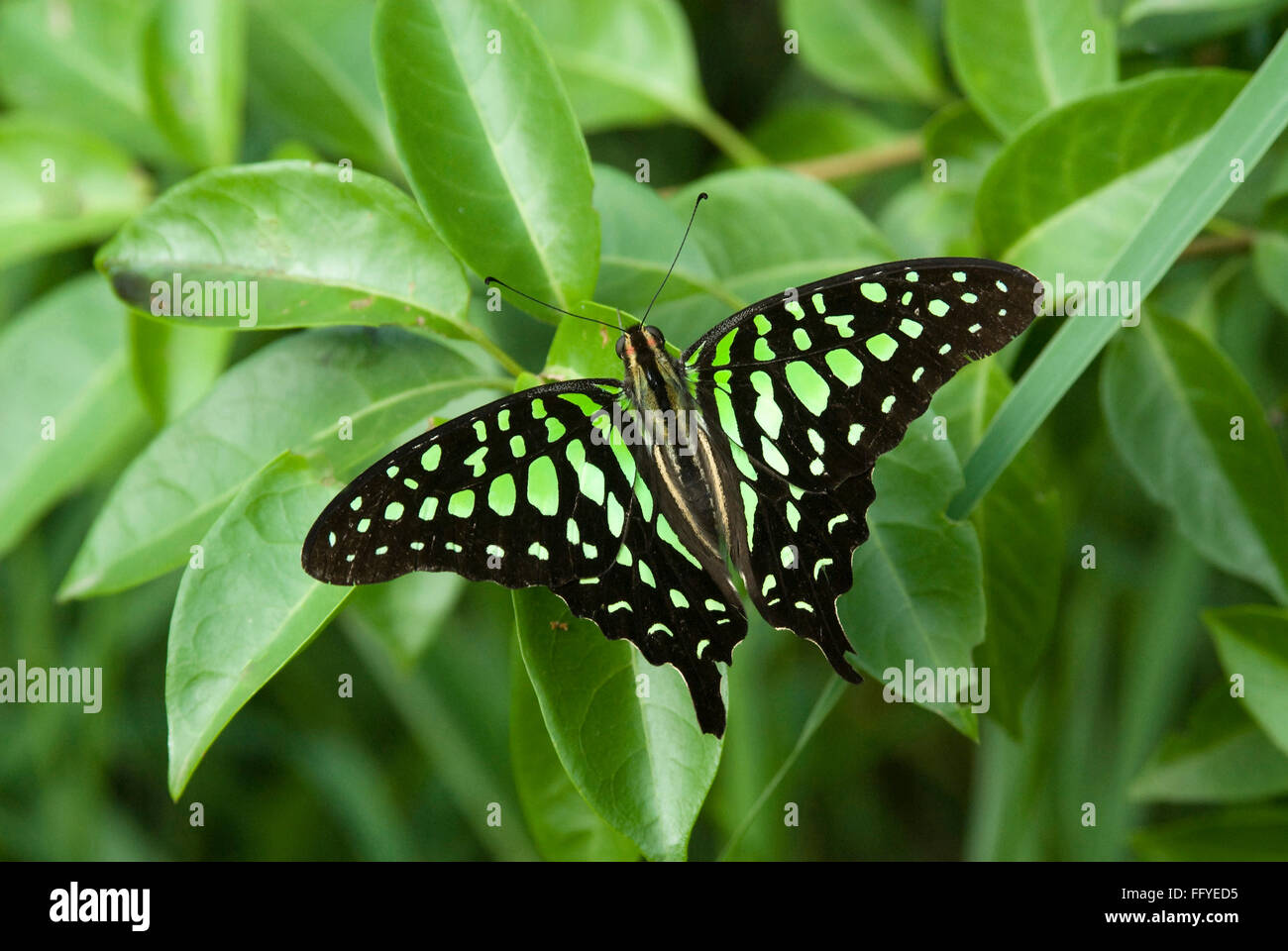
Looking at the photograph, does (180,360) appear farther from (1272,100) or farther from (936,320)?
(1272,100)

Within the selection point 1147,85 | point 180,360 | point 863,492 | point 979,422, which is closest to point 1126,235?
point 1147,85

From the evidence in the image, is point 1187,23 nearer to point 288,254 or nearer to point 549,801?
point 288,254

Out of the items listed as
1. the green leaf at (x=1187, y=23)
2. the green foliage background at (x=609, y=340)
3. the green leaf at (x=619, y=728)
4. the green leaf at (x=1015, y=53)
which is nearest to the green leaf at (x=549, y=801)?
the green foliage background at (x=609, y=340)

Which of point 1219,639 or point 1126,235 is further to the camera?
point 1219,639

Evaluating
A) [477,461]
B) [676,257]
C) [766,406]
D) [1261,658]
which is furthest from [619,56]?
[1261,658]

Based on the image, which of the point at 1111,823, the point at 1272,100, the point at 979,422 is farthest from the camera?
the point at 1111,823

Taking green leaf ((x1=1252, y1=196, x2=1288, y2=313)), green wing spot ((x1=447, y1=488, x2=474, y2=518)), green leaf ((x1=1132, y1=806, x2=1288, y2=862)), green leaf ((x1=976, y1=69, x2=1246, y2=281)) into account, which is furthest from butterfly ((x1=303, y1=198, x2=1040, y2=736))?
green leaf ((x1=1132, y1=806, x2=1288, y2=862))

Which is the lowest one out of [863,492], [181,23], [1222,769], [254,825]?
Answer: [254,825]
